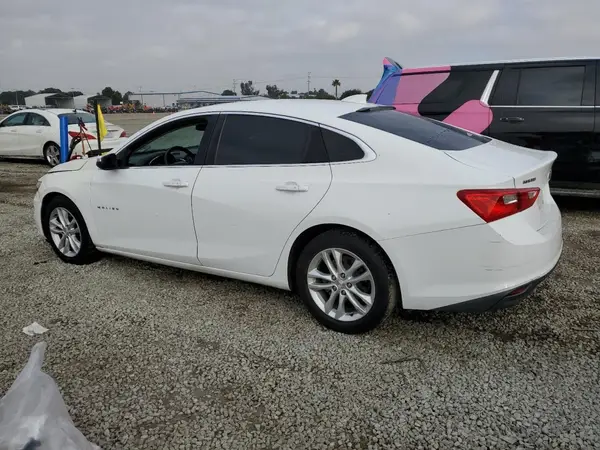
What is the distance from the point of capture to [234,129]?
3646 millimetres

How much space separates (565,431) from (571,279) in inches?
82.9

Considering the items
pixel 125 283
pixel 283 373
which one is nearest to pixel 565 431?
pixel 283 373

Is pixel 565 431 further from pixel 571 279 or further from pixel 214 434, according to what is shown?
pixel 571 279

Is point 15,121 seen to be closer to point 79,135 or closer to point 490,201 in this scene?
point 79,135

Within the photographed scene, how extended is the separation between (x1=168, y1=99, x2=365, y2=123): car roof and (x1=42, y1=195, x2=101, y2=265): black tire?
4.42 ft

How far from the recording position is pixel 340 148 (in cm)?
317

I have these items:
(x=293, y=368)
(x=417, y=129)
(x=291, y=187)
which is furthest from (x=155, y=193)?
(x=417, y=129)

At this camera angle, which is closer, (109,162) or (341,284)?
(341,284)

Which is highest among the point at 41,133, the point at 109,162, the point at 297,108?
the point at 297,108

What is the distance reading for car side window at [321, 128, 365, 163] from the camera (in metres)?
3.11

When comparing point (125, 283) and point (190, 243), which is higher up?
point (190, 243)

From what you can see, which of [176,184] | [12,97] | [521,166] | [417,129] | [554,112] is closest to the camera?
[521,166]

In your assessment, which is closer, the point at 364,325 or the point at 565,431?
the point at 565,431

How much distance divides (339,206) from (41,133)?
36.2ft
